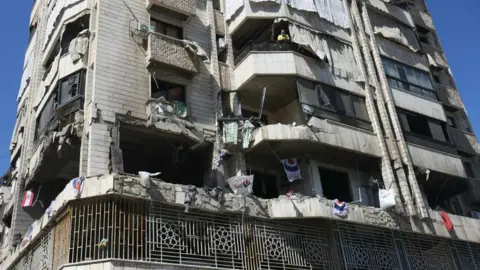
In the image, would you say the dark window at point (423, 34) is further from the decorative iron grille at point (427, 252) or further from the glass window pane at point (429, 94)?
the decorative iron grille at point (427, 252)

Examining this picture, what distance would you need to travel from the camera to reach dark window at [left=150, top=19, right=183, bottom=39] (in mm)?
18984

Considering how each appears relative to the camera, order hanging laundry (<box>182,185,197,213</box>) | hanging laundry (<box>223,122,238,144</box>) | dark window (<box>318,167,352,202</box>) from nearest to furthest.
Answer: hanging laundry (<box>182,185,197,213</box>) → hanging laundry (<box>223,122,238,144</box>) → dark window (<box>318,167,352,202</box>)

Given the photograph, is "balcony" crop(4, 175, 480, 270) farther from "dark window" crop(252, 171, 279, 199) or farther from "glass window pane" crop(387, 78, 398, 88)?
"glass window pane" crop(387, 78, 398, 88)

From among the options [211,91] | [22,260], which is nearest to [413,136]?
[211,91]

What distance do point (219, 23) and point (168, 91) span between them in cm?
483

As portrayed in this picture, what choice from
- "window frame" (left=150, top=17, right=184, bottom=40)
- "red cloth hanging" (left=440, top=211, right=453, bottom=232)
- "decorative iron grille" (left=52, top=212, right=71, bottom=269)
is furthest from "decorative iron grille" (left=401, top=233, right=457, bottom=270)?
"decorative iron grille" (left=52, top=212, right=71, bottom=269)

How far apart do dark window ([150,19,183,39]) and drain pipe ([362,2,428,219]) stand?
9339 millimetres

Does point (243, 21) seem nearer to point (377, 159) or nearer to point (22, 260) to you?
point (377, 159)

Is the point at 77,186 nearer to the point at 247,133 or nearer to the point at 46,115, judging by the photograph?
the point at 46,115

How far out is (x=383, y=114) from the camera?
829 inches

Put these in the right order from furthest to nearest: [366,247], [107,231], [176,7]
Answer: [176,7] < [366,247] < [107,231]

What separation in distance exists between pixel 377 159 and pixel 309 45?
547cm

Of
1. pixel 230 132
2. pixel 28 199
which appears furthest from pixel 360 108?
pixel 28 199

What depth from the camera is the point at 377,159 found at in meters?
20.1
